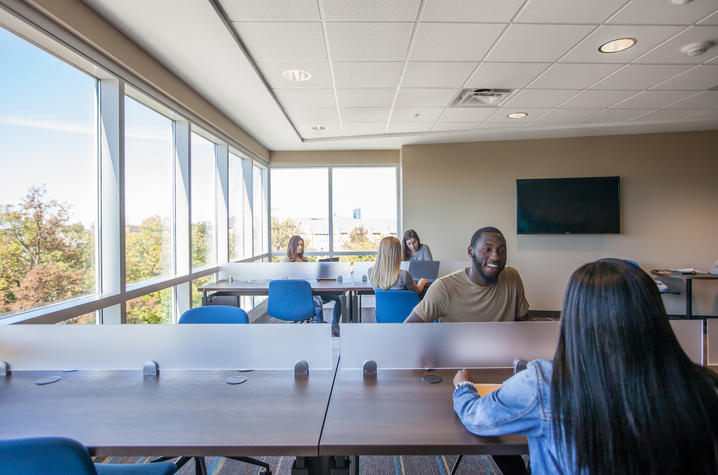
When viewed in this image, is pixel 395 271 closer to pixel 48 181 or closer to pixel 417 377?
pixel 417 377

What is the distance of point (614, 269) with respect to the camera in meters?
0.83

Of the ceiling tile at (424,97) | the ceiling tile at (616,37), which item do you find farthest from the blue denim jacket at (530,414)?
the ceiling tile at (424,97)

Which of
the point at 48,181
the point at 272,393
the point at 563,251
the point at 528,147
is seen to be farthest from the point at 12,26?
the point at 563,251

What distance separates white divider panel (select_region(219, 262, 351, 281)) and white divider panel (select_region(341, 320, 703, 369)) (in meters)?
2.72

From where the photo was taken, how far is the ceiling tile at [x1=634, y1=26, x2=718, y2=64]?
2.53m

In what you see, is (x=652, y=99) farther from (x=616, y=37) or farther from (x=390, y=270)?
(x=390, y=270)

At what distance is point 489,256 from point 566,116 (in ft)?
11.6

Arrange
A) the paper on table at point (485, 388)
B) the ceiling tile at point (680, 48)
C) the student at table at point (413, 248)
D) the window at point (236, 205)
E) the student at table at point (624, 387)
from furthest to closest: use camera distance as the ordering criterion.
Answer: the window at point (236, 205)
the student at table at point (413, 248)
the ceiling tile at point (680, 48)
the paper on table at point (485, 388)
the student at table at point (624, 387)

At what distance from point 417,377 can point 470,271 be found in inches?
31.0

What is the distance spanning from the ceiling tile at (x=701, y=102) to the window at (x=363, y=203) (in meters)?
3.84

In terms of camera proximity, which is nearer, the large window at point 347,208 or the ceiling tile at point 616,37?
the ceiling tile at point 616,37

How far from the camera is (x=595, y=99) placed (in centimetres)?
389

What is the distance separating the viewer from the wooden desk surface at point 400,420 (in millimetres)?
1028

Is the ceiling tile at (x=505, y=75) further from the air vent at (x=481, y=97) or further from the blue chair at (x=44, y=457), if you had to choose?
the blue chair at (x=44, y=457)
